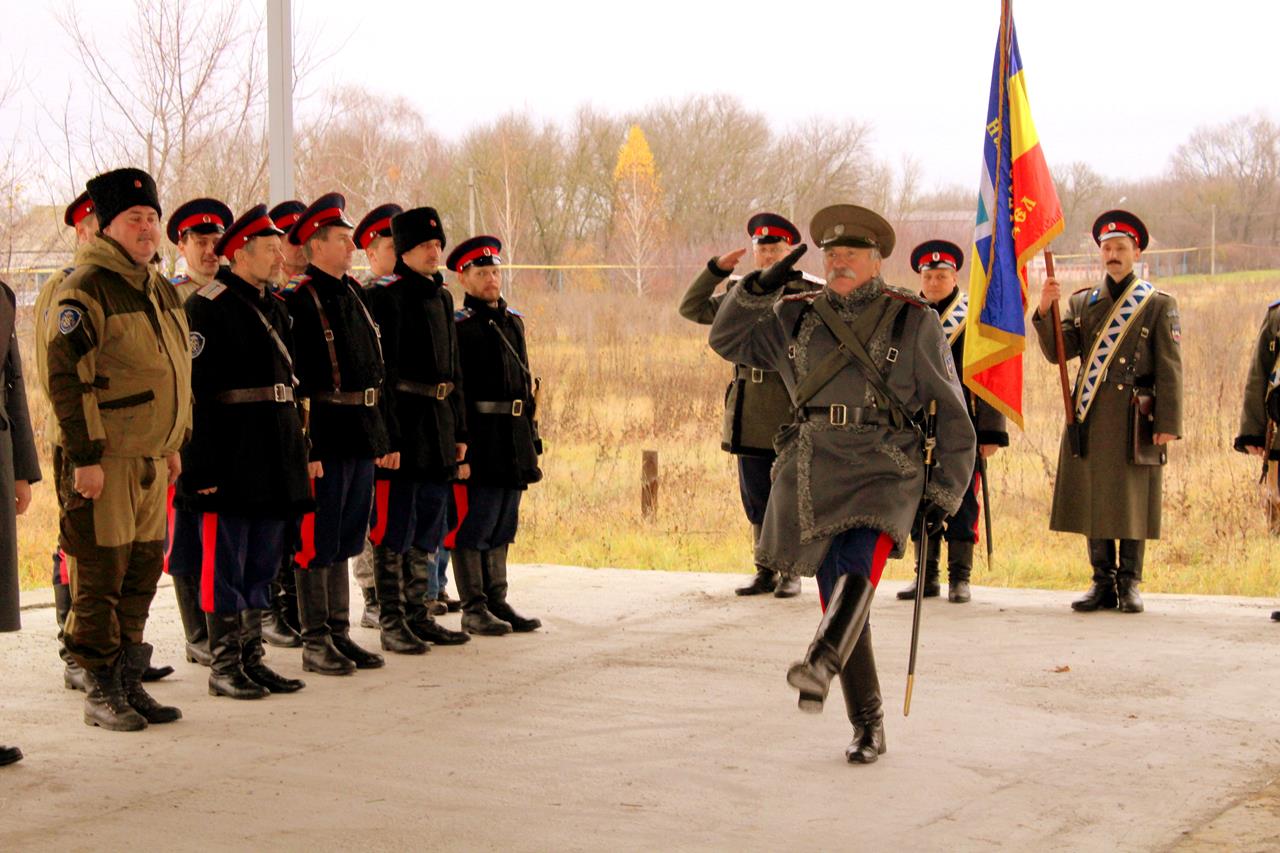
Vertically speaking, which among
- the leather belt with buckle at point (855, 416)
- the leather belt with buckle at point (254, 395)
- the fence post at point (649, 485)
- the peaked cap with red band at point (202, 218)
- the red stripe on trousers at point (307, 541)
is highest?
the peaked cap with red band at point (202, 218)

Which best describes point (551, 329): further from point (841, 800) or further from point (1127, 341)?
point (841, 800)

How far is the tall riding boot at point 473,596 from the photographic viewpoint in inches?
304

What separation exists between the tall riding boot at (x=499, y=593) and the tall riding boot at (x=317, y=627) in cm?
110

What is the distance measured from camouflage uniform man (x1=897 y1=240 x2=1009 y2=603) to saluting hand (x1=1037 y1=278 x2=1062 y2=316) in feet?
1.66

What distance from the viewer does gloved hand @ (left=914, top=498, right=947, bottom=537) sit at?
5.51 metres

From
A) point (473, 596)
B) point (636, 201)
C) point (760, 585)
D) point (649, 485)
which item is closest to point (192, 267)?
point (473, 596)

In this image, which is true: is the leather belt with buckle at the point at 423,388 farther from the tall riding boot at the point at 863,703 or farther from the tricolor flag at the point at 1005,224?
the tall riding boot at the point at 863,703

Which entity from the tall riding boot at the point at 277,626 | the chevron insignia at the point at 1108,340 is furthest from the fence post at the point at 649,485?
the tall riding boot at the point at 277,626

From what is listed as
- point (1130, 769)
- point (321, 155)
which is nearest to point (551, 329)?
point (321, 155)

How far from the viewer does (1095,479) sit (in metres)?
8.21

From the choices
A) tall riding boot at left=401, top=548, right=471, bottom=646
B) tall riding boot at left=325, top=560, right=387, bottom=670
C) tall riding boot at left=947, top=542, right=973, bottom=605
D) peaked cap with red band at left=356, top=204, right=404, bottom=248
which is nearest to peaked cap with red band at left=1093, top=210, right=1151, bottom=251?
tall riding boot at left=947, top=542, right=973, bottom=605

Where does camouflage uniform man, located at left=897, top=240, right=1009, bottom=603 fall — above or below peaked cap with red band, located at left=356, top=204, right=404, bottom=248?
below

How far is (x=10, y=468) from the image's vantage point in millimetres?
5844

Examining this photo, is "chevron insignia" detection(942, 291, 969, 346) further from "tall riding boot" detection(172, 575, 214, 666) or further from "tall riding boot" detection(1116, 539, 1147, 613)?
"tall riding boot" detection(172, 575, 214, 666)
